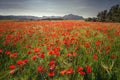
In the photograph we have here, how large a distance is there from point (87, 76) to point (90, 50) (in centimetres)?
150

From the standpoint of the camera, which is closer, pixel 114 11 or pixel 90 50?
pixel 90 50

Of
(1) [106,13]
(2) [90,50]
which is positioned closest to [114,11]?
(1) [106,13]

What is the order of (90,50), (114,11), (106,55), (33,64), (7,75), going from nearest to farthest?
1. (7,75)
2. (33,64)
3. (106,55)
4. (90,50)
5. (114,11)

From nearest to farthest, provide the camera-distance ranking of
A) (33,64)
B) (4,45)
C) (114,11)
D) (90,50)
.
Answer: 1. (33,64)
2. (90,50)
3. (4,45)
4. (114,11)

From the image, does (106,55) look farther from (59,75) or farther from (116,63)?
(59,75)

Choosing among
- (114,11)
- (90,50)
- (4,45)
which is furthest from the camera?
(114,11)

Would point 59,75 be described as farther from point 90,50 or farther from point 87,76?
point 90,50

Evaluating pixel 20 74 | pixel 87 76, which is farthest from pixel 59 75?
pixel 20 74

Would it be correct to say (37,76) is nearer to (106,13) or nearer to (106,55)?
(106,55)

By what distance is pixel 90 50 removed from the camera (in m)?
3.75

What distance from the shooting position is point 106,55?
338cm

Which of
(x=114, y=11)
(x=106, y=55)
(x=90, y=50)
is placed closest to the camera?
(x=106, y=55)

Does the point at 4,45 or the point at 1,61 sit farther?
the point at 4,45

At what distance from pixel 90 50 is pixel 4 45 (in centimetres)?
228
